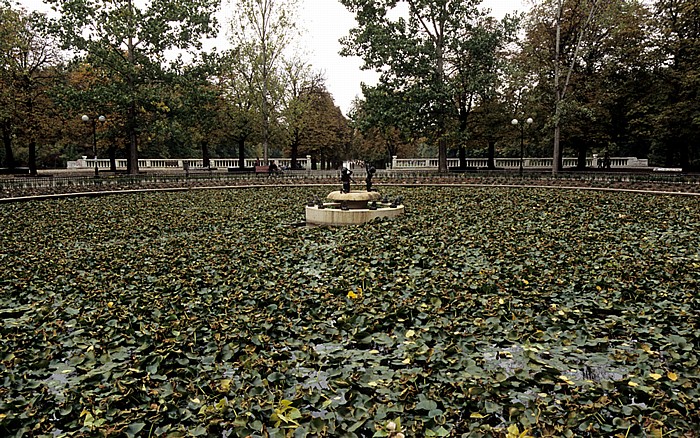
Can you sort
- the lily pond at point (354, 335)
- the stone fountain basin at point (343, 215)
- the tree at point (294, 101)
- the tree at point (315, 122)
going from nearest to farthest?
1. the lily pond at point (354, 335)
2. the stone fountain basin at point (343, 215)
3. the tree at point (294, 101)
4. the tree at point (315, 122)

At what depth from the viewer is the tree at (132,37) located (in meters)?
26.3

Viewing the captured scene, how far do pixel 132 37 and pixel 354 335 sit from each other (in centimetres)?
2862

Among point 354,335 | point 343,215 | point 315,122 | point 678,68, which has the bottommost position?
point 354,335

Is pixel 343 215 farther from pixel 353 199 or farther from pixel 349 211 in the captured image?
pixel 353 199

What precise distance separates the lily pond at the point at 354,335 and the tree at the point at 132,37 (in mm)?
19560

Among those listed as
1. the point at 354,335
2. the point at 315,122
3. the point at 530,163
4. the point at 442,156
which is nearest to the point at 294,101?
the point at 315,122

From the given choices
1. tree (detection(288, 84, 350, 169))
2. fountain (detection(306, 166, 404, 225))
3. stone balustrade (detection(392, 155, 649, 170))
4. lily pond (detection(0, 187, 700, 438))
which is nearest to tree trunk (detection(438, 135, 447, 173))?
stone balustrade (detection(392, 155, 649, 170))

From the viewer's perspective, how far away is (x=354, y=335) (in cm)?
502

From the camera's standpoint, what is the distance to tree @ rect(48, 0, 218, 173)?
2630 centimetres

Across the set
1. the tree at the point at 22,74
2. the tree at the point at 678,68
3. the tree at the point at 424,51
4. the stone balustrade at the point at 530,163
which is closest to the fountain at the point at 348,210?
the tree at the point at 424,51

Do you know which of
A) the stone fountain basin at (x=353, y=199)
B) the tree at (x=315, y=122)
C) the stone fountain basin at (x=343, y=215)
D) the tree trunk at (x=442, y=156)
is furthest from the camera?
the tree at (x=315, y=122)

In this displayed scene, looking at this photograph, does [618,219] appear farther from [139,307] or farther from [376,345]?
[139,307]

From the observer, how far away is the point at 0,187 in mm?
19703

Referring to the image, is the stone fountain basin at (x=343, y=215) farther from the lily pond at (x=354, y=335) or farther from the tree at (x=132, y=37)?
the tree at (x=132, y=37)
